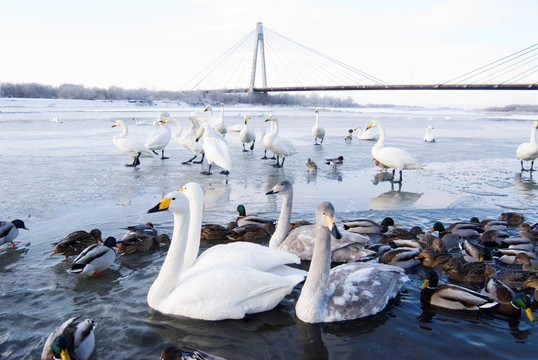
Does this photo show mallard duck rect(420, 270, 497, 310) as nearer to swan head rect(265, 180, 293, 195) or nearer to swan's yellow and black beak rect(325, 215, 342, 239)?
swan's yellow and black beak rect(325, 215, 342, 239)

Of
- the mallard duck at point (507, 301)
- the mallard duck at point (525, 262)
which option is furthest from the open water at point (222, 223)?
the mallard duck at point (525, 262)

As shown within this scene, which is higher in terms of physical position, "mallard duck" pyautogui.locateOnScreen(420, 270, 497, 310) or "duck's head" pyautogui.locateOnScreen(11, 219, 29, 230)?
"duck's head" pyautogui.locateOnScreen(11, 219, 29, 230)

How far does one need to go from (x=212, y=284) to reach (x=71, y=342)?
3.90 ft

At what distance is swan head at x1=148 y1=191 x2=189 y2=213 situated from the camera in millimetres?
3992

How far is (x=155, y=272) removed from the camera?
16.0ft

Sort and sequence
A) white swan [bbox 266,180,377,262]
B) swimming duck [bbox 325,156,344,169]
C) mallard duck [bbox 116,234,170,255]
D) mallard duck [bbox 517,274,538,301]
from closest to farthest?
mallard duck [bbox 517,274,538,301]
white swan [bbox 266,180,377,262]
mallard duck [bbox 116,234,170,255]
swimming duck [bbox 325,156,344,169]

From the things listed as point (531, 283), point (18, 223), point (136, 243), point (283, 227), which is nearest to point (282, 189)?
point (283, 227)

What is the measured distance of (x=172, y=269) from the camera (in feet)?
13.3

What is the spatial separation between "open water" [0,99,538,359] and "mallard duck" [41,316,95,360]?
0.17m

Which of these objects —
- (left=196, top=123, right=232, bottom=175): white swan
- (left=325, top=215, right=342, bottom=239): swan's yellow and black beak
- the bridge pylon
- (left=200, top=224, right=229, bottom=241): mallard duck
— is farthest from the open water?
the bridge pylon

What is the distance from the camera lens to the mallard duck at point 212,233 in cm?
602

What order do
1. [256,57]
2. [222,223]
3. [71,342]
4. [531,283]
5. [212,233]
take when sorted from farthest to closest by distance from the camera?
[256,57]
[222,223]
[212,233]
[531,283]
[71,342]

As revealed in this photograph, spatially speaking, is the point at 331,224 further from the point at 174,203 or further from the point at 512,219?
the point at 512,219

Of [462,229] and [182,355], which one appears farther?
[462,229]
